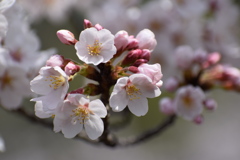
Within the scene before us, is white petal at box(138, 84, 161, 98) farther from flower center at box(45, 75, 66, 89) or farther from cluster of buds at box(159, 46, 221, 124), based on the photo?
cluster of buds at box(159, 46, 221, 124)

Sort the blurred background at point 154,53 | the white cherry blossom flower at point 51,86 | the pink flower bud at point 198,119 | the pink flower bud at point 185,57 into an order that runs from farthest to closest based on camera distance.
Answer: the blurred background at point 154,53, the pink flower bud at point 185,57, the pink flower bud at point 198,119, the white cherry blossom flower at point 51,86

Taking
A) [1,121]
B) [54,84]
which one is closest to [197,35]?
[54,84]

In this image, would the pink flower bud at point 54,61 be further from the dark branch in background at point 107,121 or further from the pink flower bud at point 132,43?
the pink flower bud at point 132,43

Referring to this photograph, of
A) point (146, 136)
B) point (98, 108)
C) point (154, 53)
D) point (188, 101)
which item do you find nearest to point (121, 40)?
point (98, 108)

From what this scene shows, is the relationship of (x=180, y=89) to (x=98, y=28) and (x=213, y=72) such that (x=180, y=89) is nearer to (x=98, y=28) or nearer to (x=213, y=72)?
(x=213, y=72)

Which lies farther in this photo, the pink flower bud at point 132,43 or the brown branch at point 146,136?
the brown branch at point 146,136

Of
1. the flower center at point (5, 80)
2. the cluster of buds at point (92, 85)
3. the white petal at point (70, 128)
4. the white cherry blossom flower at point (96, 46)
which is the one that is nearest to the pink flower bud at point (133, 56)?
the cluster of buds at point (92, 85)

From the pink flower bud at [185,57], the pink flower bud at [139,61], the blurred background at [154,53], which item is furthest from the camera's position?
the blurred background at [154,53]


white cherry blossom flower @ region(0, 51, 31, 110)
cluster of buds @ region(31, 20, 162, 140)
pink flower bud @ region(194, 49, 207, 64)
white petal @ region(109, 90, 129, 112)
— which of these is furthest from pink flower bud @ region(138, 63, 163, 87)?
white cherry blossom flower @ region(0, 51, 31, 110)
